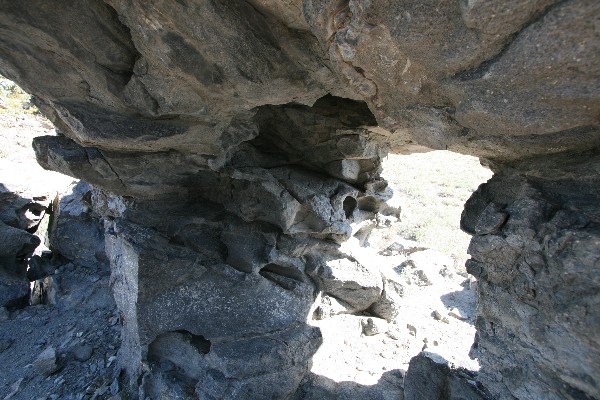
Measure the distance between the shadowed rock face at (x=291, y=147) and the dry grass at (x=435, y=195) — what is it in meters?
2.94

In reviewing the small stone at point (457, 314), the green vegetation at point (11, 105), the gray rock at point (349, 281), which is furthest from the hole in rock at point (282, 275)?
the green vegetation at point (11, 105)

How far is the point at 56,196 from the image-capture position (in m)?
9.30

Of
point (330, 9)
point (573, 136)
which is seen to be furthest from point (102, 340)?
point (573, 136)

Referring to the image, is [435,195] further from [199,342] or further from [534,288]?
[534,288]

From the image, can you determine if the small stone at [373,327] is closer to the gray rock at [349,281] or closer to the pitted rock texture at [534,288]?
the gray rock at [349,281]

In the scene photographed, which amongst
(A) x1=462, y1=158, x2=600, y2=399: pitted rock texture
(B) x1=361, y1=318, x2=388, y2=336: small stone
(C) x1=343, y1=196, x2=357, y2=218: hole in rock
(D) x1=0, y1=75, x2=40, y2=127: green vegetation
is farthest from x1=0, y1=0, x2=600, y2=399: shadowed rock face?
(D) x1=0, y1=75, x2=40, y2=127: green vegetation

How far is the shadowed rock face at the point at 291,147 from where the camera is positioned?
233cm

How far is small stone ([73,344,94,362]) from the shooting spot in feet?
20.2

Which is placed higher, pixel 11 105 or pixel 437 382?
pixel 11 105

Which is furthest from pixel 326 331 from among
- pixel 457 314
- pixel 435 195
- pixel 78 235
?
pixel 435 195

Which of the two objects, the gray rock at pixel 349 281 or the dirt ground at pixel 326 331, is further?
the gray rock at pixel 349 281

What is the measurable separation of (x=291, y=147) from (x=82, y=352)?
16.1 feet

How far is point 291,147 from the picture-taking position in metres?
5.36

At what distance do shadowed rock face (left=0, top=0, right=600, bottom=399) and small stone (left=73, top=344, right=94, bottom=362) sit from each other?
112cm
